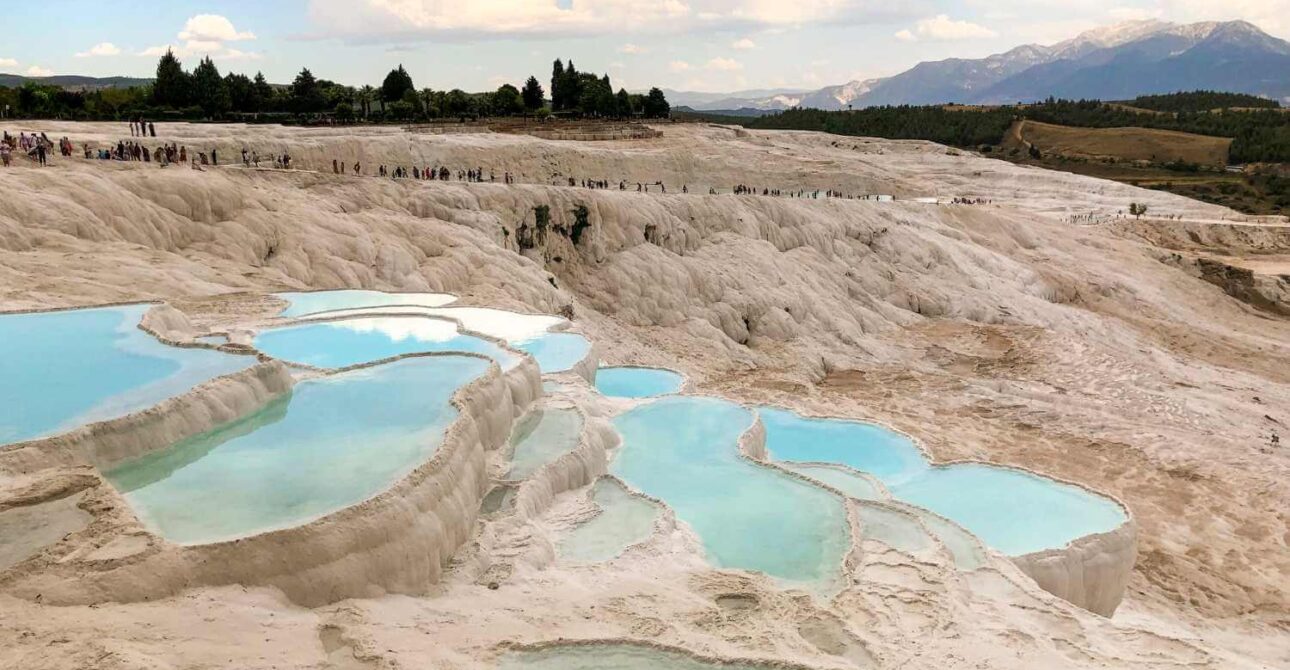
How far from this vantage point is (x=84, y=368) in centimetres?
1070

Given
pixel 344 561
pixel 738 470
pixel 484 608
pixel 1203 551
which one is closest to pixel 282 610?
pixel 344 561

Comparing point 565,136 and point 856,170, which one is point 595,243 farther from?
point 856,170

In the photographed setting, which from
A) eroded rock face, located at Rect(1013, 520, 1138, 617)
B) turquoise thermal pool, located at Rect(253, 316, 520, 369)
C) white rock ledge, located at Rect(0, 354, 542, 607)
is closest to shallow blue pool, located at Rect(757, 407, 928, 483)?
eroded rock face, located at Rect(1013, 520, 1138, 617)

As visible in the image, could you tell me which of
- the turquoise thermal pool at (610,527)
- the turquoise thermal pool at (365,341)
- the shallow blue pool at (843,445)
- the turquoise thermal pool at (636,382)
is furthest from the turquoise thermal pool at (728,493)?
the turquoise thermal pool at (365,341)

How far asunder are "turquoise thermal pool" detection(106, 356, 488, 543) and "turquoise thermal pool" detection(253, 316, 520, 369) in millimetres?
1529

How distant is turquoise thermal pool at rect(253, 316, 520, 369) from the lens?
510 inches

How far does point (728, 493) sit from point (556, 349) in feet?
19.0

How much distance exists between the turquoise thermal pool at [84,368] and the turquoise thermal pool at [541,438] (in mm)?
3820

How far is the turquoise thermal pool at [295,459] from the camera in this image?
7.65m

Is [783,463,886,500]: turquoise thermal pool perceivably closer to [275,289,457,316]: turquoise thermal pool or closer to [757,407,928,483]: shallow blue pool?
[757,407,928,483]: shallow blue pool

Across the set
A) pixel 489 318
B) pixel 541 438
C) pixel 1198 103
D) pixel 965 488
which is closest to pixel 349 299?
pixel 489 318

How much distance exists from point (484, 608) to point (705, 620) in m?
2.08

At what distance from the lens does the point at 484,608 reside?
7703 mm

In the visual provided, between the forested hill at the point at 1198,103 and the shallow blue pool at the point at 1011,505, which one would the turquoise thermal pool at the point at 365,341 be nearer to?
the shallow blue pool at the point at 1011,505
